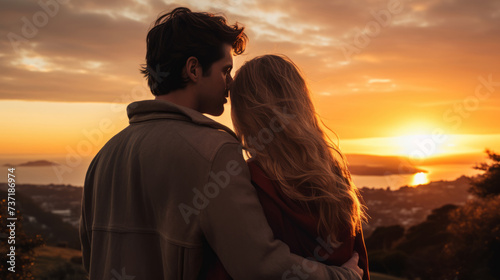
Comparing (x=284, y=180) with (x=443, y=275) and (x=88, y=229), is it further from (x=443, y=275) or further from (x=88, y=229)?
(x=443, y=275)

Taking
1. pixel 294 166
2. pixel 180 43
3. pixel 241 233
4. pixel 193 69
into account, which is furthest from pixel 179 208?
pixel 180 43

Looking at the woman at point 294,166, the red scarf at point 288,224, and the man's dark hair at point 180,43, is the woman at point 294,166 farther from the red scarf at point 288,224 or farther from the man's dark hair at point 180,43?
the man's dark hair at point 180,43

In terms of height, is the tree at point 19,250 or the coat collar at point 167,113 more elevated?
the coat collar at point 167,113

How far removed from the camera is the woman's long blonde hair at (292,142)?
82.4 inches

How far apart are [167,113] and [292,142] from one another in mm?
590

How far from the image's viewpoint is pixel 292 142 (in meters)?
2.17

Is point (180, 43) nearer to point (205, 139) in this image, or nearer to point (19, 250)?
point (205, 139)

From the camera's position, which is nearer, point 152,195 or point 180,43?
point 152,195

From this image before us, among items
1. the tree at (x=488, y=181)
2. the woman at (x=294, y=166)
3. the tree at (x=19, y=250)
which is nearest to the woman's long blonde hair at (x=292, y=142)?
the woman at (x=294, y=166)

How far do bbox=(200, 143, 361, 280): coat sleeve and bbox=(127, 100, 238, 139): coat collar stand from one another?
0.20m

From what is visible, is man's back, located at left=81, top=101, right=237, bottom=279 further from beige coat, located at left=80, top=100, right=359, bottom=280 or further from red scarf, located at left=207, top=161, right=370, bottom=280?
red scarf, located at left=207, top=161, right=370, bottom=280

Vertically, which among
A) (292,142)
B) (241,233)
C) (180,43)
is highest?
(180,43)

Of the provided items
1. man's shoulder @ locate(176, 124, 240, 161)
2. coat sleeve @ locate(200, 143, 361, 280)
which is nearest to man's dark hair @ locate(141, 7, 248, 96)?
man's shoulder @ locate(176, 124, 240, 161)

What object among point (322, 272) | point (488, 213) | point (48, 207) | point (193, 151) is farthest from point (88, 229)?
point (488, 213)
